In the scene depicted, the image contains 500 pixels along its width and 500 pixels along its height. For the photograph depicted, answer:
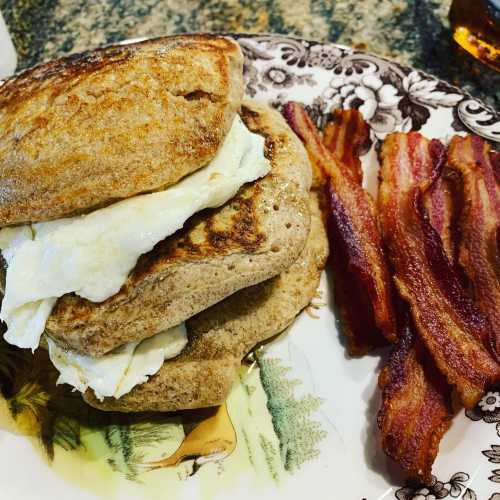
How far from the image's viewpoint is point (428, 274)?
6.85 ft

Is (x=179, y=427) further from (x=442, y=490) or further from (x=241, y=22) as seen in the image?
(x=241, y=22)

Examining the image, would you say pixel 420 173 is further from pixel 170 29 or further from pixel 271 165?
pixel 170 29

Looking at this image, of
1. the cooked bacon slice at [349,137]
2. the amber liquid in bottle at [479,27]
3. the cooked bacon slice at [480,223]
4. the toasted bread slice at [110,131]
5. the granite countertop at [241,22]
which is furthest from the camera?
the granite countertop at [241,22]

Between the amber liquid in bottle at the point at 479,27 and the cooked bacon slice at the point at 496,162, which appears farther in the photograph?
the amber liquid in bottle at the point at 479,27

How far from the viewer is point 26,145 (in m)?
1.73

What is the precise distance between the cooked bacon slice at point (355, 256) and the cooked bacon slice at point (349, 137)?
51mm

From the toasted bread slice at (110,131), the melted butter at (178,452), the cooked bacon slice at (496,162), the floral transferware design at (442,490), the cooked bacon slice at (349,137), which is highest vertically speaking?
the toasted bread slice at (110,131)

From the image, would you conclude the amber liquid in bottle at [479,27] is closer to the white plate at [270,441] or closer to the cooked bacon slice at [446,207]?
Answer: the cooked bacon slice at [446,207]

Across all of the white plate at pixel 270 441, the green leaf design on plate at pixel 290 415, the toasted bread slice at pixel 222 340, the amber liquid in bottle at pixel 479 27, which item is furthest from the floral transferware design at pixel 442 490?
the amber liquid in bottle at pixel 479 27

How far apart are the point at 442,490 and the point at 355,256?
85 cm

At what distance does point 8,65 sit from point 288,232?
2438 mm

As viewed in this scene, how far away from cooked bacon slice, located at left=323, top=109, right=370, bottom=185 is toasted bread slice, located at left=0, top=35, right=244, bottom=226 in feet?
2.51

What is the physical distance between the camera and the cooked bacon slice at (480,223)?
6.67 ft

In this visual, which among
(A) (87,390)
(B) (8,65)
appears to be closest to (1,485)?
(A) (87,390)
